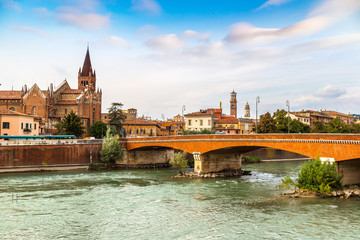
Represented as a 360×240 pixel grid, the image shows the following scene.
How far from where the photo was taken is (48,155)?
49.8 metres

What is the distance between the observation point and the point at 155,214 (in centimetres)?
2297

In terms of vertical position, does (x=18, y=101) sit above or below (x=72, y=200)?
above

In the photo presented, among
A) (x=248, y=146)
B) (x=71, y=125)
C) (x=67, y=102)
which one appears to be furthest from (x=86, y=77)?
(x=248, y=146)

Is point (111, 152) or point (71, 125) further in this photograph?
point (71, 125)

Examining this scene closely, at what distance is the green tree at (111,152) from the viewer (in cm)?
5081

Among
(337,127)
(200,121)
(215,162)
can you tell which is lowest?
(215,162)

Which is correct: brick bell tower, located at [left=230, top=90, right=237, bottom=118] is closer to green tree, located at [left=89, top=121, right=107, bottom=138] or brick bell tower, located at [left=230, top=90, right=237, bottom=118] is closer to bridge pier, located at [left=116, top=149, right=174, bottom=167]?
green tree, located at [left=89, top=121, right=107, bottom=138]

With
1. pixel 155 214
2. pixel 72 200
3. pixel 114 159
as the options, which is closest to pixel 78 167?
pixel 114 159

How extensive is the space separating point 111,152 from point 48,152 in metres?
8.53

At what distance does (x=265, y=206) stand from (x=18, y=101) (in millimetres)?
68164

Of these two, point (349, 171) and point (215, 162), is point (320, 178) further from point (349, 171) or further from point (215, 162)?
point (215, 162)

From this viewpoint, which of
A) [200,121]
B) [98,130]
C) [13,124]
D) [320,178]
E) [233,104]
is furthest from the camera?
[233,104]

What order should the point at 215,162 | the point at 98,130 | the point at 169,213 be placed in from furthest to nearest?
the point at 98,130, the point at 215,162, the point at 169,213

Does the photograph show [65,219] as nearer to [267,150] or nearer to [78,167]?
[78,167]
